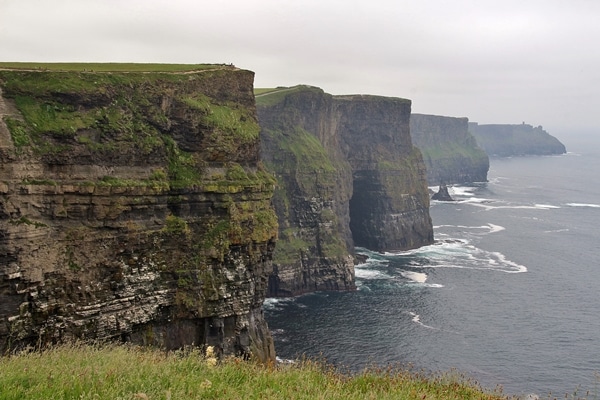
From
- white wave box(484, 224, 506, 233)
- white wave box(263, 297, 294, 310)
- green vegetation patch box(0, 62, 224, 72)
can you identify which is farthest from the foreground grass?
white wave box(484, 224, 506, 233)

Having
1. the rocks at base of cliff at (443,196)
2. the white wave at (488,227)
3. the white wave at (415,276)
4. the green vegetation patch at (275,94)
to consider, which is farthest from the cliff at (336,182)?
the rocks at base of cliff at (443,196)

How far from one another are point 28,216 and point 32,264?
2.94 m

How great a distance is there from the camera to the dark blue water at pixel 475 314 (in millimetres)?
60469

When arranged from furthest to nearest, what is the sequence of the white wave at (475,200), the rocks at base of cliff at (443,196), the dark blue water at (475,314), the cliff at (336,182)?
1. the rocks at base of cliff at (443,196)
2. the white wave at (475,200)
3. the cliff at (336,182)
4. the dark blue water at (475,314)

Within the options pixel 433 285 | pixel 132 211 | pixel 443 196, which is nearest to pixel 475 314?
pixel 433 285

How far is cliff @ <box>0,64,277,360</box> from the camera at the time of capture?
115 ft

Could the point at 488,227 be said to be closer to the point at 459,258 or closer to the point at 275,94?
the point at 459,258

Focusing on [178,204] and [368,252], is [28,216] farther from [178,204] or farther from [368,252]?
[368,252]

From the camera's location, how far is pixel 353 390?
49.1 feet

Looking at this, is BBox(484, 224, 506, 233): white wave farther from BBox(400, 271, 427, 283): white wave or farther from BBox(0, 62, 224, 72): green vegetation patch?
BBox(0, 62, 224, 72): green vegetation patch

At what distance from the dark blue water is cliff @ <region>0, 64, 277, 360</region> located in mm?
20132

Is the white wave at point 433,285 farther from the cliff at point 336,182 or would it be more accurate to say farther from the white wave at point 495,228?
the white wave at point 495,228

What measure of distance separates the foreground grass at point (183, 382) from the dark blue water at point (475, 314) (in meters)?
42.6

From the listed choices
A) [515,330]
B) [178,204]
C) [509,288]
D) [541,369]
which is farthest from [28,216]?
[509,288]
